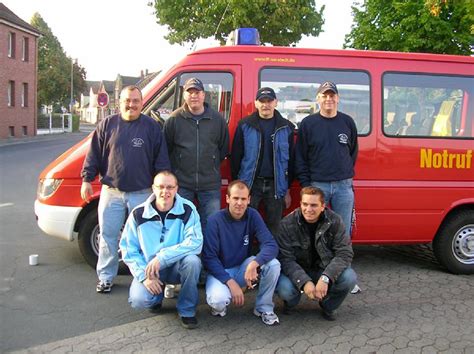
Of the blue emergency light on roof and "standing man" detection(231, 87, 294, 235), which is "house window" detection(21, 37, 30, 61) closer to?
the blue emergency light on roof

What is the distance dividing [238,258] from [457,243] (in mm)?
2810

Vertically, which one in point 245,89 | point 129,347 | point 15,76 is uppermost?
point 15,76

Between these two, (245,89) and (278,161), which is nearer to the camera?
(278,161)

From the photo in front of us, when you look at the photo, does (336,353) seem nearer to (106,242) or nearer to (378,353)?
(378,353)

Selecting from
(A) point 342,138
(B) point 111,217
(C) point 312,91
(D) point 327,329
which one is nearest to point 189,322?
(D) point 327,329

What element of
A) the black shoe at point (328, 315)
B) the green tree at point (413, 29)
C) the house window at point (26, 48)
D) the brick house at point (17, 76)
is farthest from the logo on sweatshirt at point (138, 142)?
the house window at point (26, 48)

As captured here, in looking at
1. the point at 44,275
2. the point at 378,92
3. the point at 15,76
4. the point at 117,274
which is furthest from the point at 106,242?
the point at 15,76

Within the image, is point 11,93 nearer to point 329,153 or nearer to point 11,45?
point 11,45

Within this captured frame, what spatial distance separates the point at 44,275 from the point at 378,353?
352 cm

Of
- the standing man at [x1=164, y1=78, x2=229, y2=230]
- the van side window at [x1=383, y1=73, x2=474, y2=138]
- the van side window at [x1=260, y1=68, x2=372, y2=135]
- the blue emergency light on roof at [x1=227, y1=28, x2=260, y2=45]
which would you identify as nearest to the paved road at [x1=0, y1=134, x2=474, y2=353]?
the standing man at [x1=164, y1=78, x2=229, y2=230]

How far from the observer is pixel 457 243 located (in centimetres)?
553

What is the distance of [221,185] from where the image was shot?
4.95 meters

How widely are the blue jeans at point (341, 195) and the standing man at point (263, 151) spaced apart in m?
0.38

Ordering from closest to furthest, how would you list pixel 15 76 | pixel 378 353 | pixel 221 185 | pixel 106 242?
pixel 378 353 → pixel 106 242 → pixel 221 185 → pixel 15 76
